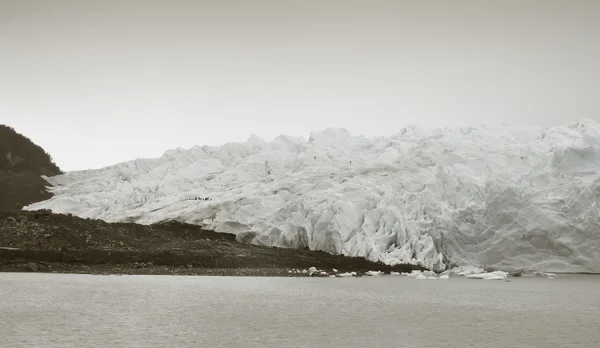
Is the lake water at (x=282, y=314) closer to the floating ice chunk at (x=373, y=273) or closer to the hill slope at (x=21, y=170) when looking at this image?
the floating ice chunk at (x=373, y=273)

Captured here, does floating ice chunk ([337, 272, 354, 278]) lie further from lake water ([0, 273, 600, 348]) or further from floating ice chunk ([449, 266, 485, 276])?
floating ice chunk ([449, 266, 485, 276])

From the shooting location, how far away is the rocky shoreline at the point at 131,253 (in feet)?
100

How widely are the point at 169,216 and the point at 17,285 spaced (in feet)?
62.2

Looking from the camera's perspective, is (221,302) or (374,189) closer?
(221,302)

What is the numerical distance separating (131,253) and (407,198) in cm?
1559

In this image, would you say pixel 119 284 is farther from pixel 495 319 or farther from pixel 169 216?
pixel 169 216

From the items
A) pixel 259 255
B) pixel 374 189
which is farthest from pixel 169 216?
pixel 374 189

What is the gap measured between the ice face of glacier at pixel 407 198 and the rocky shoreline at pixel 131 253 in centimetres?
149

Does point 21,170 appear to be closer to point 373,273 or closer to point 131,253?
point 131,253

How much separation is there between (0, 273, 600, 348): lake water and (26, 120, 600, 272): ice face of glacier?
23.4 feet

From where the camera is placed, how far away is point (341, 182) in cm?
4169

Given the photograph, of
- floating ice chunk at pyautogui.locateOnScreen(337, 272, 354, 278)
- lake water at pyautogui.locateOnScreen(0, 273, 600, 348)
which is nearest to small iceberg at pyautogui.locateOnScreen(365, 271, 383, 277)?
floating ice chunk at pyautogui.locateOnScreen(337, 272, 354, 278)

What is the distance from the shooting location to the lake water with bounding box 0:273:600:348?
531 inches

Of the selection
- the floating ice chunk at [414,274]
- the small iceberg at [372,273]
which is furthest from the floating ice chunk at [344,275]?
the floating ice chunk at [414,274]
